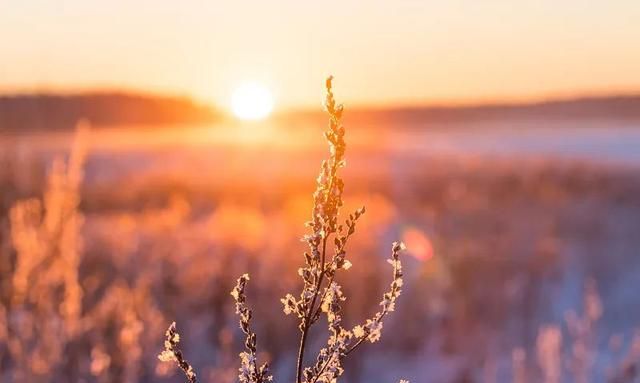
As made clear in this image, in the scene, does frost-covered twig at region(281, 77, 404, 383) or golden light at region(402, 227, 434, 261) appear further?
golden light at region(402, 227, 434, 261)

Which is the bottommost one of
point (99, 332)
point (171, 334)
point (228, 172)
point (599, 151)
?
point (171, 334)

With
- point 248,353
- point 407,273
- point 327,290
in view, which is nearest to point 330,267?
point 327,290

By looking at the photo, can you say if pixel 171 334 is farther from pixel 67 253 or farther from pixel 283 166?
pixel 283 166

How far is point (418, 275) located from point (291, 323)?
207cm

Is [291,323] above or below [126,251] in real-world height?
below

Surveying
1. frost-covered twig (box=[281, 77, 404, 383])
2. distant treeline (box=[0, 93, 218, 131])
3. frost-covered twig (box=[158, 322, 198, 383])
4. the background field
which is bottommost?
frost-covered twig (box=[158, 322, 198, 383])

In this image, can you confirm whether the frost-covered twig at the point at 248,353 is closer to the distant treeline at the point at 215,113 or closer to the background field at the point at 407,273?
the background field at the point at 407,273

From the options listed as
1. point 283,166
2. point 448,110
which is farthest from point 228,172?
point 448,110

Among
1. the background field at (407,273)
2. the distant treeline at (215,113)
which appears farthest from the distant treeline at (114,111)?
the background field at (407,273)

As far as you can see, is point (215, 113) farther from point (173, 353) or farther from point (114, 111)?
point (173, 353)

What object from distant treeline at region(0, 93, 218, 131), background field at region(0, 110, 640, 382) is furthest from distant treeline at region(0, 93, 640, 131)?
background field at region(0, 110, 640, 382)

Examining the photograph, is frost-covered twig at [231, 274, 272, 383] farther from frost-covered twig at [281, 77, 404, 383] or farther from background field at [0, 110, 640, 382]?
background field at [0, 110, 640, 382]

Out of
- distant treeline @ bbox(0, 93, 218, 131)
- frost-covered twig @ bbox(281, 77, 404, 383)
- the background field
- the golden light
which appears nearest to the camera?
frost-covered twig @ bbox(281, 77, 404, 383)

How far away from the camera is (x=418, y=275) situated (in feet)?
29.1
